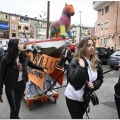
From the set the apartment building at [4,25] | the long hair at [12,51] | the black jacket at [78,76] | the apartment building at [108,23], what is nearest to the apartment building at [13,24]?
the apartment building at [4,25]

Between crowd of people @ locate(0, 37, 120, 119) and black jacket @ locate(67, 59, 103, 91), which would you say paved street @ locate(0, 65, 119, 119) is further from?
black jacket @ locate(67, 59, 103, 91)

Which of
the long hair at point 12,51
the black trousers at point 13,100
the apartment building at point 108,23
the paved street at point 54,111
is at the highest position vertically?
the apartment building at point 108,23

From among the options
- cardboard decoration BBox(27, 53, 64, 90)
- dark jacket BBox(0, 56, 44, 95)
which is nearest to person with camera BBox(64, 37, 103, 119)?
dark jacket BBox(0, 56, 44, 95)

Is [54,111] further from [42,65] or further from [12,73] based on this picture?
[12,73]

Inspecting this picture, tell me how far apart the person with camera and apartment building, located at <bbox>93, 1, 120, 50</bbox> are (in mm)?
22564

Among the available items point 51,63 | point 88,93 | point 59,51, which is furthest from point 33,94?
point 88,93

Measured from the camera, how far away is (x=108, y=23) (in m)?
26.2

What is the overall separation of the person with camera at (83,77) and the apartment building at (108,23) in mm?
22564

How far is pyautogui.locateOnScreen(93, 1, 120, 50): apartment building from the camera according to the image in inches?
928

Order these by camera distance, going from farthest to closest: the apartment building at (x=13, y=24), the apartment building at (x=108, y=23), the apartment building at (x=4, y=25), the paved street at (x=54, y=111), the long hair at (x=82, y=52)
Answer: the apartment building at (x=13, y=24), the apartment building at (x=4, y=25), the apartment building at (x=108, y=23), the paved street at (x=54, y=111), the long hair at (x=82, y=52)

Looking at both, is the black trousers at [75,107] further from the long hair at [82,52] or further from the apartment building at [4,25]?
the apartment building at [4,25]

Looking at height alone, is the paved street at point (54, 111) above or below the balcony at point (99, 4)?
below

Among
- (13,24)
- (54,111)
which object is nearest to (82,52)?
(54,111)

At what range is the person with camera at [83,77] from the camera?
6.50ft
